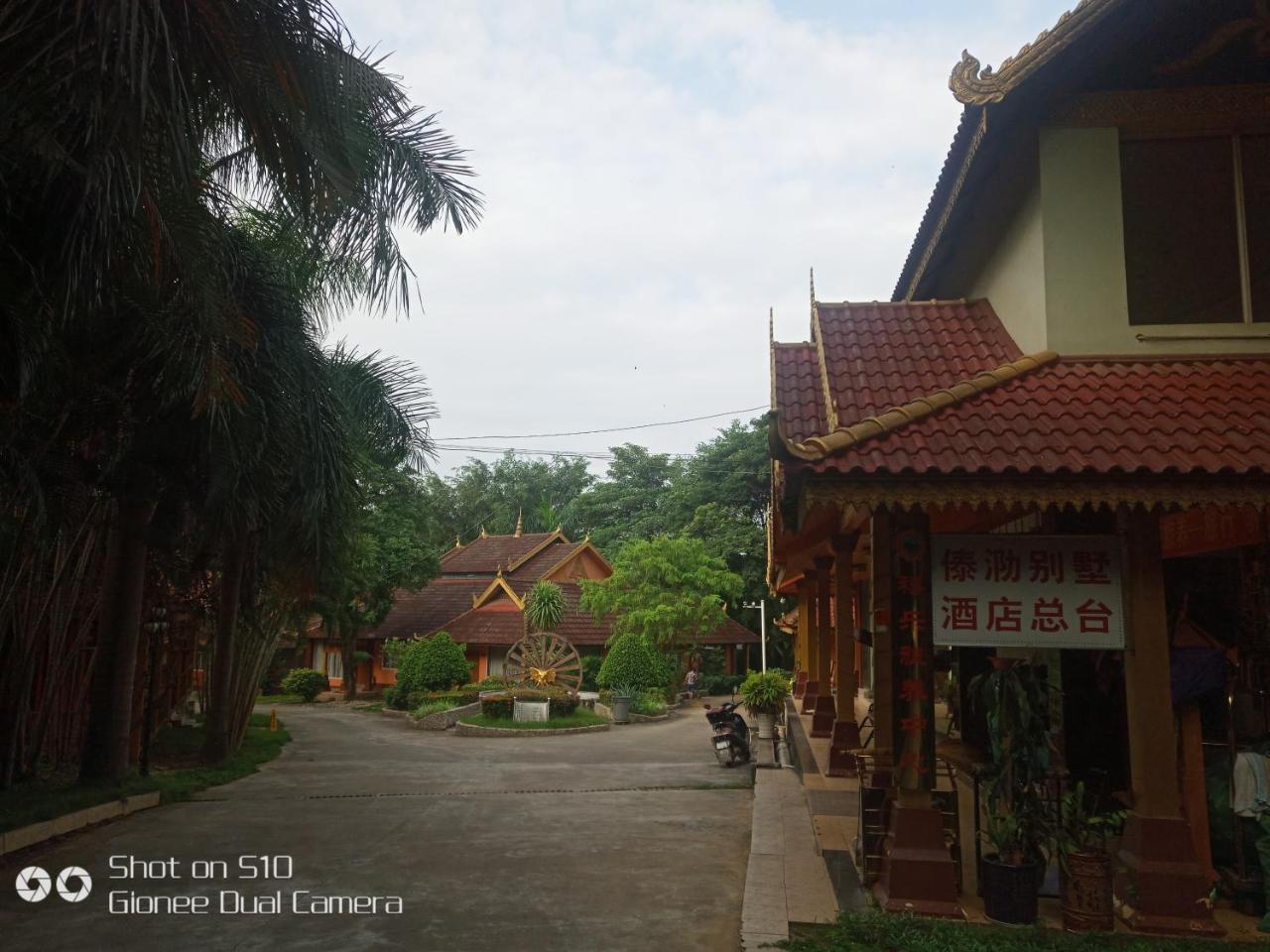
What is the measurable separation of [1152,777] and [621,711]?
1830cm

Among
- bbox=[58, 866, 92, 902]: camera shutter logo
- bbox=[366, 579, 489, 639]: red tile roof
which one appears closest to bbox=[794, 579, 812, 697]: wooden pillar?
bbox=[58, 866, 92, 902]: camera shutter logo

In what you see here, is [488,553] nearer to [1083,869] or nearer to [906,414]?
[906,414]

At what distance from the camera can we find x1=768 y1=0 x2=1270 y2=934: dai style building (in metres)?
5.21

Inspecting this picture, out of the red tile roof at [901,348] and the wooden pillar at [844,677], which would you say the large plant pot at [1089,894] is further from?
the wooden pillar at [844,677]

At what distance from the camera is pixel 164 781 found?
39.0ft

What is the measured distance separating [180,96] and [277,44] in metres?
0.63

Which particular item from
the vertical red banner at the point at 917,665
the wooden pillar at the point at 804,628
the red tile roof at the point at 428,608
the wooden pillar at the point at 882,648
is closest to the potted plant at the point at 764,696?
the wooden pillar at the point at 804,628

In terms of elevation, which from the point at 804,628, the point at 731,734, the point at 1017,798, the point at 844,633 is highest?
the point at 844,633

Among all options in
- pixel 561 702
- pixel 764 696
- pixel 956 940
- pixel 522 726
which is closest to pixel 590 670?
pixel 561 702

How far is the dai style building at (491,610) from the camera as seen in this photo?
30.4 meters

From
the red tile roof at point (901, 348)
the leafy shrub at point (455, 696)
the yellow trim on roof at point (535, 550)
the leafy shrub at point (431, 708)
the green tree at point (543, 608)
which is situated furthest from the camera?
the yellow trim on roof at point (535, 550)

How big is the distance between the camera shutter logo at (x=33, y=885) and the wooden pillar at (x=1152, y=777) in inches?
289

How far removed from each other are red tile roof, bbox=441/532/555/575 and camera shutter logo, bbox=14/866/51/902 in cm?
2786

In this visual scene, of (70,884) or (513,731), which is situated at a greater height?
(70,884)
